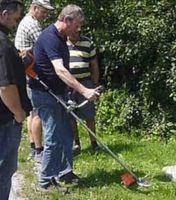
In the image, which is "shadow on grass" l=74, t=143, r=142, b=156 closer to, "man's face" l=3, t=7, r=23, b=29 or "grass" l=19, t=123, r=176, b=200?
"grass" l=19, t=123, r=176, b=200

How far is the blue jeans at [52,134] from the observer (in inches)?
251

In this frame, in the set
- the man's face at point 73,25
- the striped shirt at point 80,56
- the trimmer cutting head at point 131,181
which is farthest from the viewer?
the striped shirt at point 80,56

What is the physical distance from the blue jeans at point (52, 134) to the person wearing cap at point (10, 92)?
3.99 ft

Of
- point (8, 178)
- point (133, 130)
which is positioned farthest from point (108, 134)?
point (8, 178)

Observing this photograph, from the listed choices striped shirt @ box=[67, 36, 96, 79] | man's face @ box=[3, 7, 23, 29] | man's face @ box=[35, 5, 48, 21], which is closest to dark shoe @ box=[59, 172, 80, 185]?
striped shirt @ box=[67, 36, 96, 79]

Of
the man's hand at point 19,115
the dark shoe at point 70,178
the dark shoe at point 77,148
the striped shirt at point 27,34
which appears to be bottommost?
the dark shoe at point 77,148

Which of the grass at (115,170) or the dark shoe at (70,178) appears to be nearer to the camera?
the grass at (115,170)

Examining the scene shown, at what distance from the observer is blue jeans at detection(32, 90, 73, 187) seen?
6.38 meters

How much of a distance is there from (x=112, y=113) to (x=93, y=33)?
1330mm

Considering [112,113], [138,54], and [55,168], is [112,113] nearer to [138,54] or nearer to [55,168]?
[138,54]

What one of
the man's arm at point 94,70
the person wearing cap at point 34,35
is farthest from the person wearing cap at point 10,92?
the man's arm at point 94,70

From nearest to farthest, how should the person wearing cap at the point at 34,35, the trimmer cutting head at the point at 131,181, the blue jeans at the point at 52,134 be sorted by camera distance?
the blue jeans at the point at 52,134
the trimmer cutting head at the point at 131,181
the person wearing cap at the point at 34,35

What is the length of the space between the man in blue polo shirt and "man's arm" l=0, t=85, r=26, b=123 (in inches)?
45.4

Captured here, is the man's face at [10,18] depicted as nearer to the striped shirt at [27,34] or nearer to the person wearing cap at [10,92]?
the person wearing cap at [10,92]
